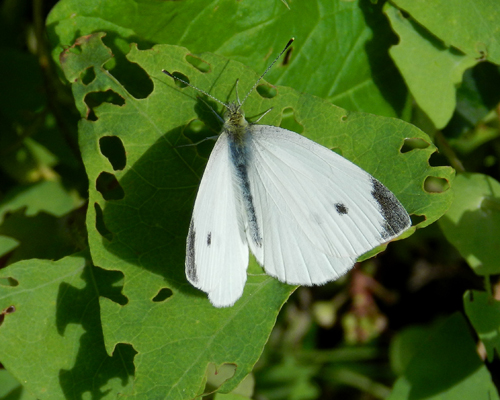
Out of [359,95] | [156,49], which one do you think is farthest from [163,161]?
[359,95]

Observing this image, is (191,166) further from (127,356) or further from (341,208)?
(127,356)

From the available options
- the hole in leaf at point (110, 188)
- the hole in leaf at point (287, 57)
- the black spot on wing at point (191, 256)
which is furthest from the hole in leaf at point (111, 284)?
the hole in leaf at point (287, 57)

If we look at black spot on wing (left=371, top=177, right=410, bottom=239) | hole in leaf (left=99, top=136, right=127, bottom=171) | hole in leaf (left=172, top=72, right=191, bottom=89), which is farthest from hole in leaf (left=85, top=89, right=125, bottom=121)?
black spot on wing (left=371, top=177, right=410, bottom=239)

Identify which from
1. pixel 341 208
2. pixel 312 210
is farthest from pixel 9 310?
pixel 341 208

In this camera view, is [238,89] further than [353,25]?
No

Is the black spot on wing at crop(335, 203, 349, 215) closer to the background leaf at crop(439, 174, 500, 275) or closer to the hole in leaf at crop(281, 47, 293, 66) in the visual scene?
the background leaf at crop(439, 174, 500, 275)

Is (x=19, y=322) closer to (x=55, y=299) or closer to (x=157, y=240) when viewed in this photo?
(x=55, y=299)
